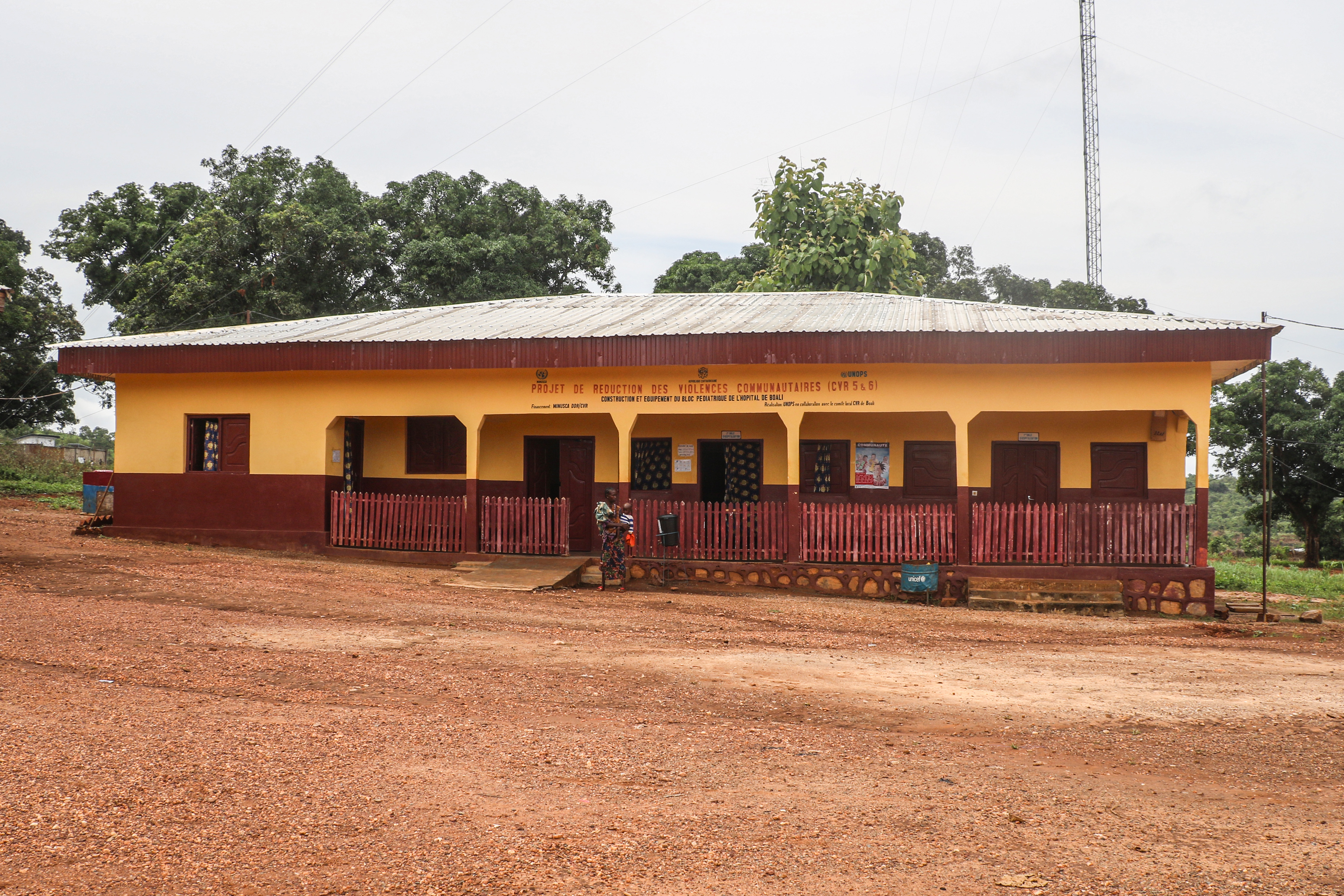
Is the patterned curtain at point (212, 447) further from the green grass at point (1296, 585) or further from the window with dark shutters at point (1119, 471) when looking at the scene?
the green grass at point (1296, 585)

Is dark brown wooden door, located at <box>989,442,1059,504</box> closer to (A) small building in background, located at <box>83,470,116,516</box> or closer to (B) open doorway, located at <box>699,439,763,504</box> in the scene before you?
(B) open doorway, located at <box>699,439,763,504</box>

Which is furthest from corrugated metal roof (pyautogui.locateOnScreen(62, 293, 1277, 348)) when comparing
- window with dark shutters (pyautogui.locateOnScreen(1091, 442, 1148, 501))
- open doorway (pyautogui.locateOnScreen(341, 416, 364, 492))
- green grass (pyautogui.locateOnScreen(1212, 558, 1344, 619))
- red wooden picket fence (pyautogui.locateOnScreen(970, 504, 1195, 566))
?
green grass (pyautogui.locateOnScreen(1212, 558, 1344, 619))

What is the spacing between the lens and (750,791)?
204 inches

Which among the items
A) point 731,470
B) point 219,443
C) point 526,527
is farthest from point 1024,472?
point 219,443

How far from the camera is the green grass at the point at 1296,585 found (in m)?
15.0

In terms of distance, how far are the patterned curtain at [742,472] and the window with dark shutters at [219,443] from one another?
25.4ft

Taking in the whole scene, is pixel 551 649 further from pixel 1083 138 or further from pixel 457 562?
pixel 1083 138

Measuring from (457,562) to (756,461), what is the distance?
4.98 m

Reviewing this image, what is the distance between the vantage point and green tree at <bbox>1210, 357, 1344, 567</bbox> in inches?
1035

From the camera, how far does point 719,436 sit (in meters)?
16.3

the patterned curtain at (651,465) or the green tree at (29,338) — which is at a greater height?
the green tree at (29,338)

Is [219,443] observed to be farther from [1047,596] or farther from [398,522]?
[1047,596]

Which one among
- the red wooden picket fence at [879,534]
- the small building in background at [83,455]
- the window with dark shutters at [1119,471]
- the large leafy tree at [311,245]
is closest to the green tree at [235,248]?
the large leafy tree at [311,245]

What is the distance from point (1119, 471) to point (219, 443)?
46.7ft
